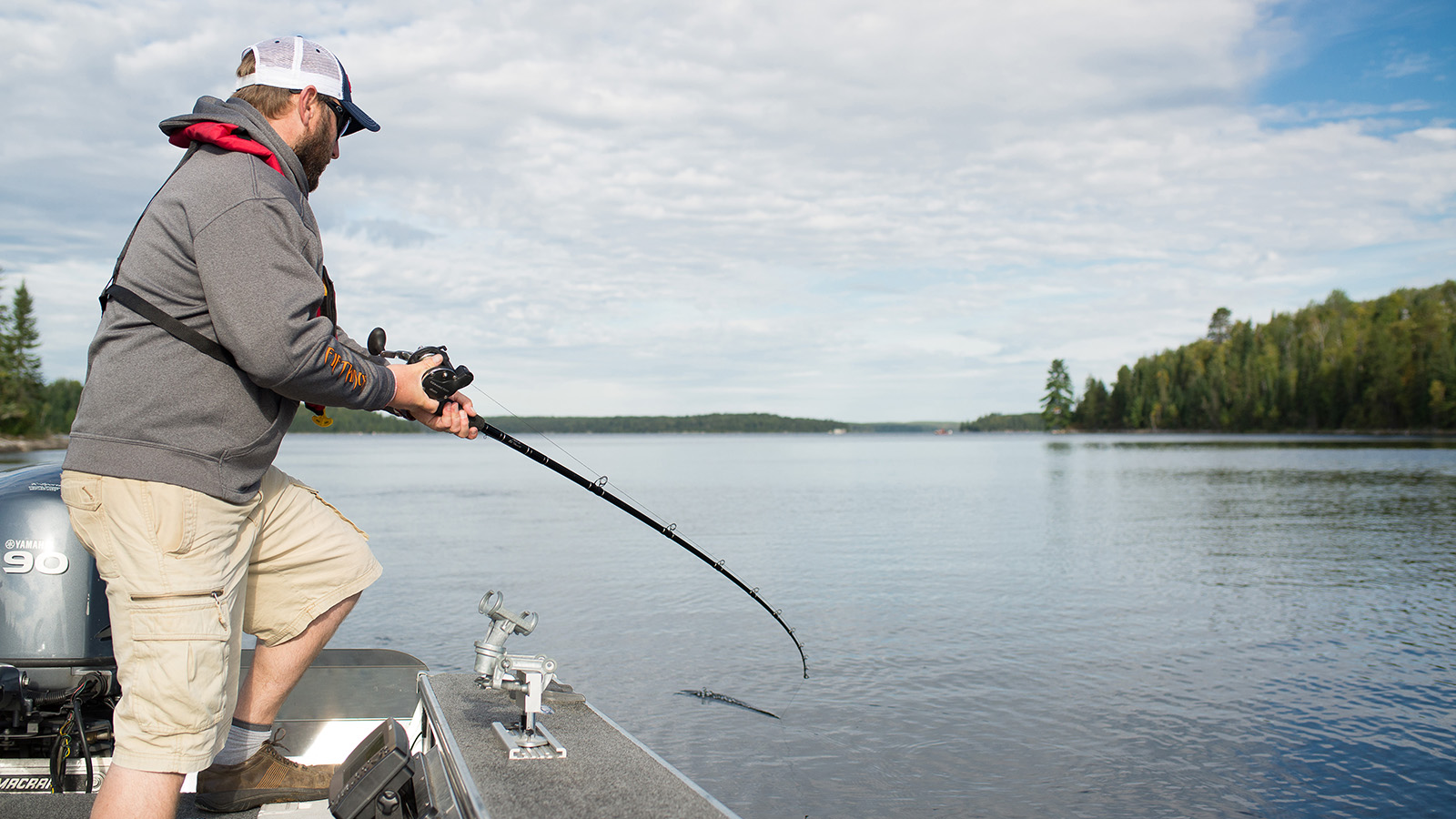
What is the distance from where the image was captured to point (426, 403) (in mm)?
2684

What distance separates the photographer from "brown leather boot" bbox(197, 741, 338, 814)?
282 cm

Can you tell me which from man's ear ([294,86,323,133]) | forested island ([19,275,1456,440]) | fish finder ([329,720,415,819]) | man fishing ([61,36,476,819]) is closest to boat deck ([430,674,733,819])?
fish finder ([329,720,415,819])

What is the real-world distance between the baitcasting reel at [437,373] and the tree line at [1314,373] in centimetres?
8686

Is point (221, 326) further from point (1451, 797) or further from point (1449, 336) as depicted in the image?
point (1449, 336)

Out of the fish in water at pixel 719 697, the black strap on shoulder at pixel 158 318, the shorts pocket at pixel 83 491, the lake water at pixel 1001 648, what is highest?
the black strap on shoulder at pixel 158 318

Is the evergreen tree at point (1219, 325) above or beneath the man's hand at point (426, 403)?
above

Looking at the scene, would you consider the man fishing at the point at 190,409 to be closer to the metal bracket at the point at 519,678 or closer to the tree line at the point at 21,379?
the metal bracket at the point at 519,678

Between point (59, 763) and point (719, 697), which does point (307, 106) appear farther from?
point (719, 697)

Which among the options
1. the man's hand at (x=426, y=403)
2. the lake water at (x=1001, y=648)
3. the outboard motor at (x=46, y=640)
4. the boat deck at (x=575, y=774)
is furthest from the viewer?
the lake water at (x=1001, y=648)

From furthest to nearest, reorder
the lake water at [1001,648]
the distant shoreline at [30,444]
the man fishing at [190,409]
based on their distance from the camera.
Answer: the distant shoreline at [30,444]
the lake water at [1001,648]
the man fishing at [190,409]

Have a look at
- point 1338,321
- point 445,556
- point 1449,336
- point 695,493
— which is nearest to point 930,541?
point 445,556

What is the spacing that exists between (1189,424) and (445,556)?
108873mm

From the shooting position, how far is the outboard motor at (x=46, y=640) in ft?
9.92

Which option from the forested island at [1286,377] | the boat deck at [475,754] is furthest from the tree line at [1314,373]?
the boat deck at [475,754]
